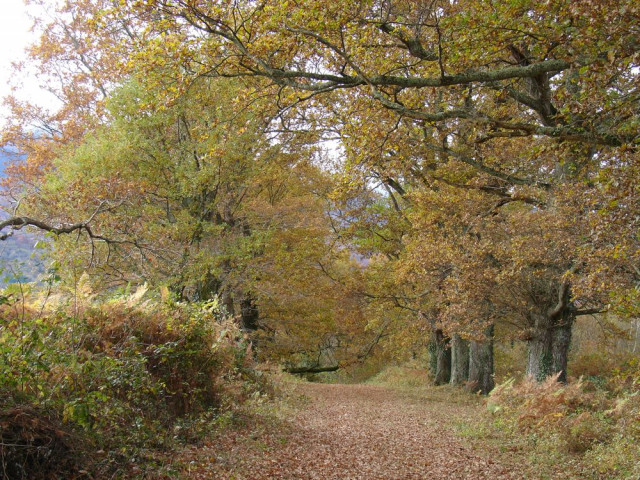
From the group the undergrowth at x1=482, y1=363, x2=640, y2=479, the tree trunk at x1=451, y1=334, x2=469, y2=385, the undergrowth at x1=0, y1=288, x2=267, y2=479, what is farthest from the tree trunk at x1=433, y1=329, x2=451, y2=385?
the undergrowth at x1=0, y1=288, x2=267, y2=479

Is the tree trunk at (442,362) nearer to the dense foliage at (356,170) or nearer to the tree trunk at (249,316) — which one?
the dense foliage at (356,170)

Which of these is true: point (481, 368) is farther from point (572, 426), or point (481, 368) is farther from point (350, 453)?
point (350, 453)

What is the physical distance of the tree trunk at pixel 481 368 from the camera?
18938 millimetres

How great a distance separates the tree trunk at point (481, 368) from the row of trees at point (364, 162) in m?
0.08

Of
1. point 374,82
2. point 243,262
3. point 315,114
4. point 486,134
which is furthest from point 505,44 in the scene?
point 243,262

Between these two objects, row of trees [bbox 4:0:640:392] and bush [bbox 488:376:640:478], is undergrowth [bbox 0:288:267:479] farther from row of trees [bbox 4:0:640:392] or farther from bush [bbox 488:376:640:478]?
bush [bbox 488:376:640:478]

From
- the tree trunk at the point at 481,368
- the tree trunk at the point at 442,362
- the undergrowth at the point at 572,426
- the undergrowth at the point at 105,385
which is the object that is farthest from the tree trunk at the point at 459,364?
the undergrowth at the point at 105,385

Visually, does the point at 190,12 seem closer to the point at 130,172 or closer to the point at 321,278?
the point at 130,172

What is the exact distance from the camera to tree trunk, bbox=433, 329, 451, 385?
22.8 m

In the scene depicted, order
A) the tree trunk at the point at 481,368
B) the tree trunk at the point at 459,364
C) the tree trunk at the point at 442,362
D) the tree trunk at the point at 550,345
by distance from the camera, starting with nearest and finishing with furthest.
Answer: the tree trunk at the point at 550,345, the tree trunk at the point at 481,368, the tree trunk at the point at 459,364, the tree trunk at the point at 442,362

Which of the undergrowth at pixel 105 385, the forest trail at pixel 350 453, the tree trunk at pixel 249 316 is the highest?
the tree trunk at pixel 249 316

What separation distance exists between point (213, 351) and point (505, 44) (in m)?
6.65

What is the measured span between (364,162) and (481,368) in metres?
13.1

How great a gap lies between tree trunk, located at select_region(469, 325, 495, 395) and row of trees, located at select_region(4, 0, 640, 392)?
80 millimetres
